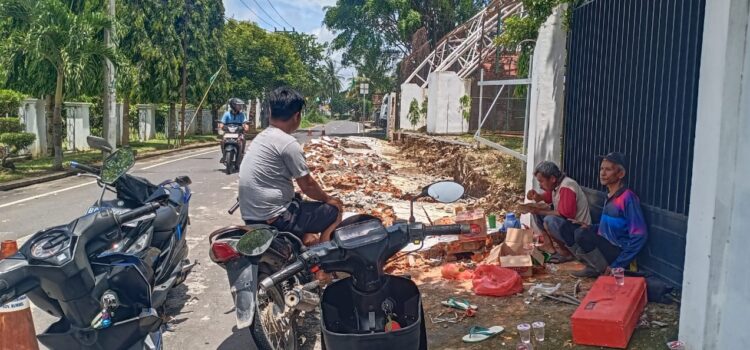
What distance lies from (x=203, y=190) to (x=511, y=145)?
6144 mm

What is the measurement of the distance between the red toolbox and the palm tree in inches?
542

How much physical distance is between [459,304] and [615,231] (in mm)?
1456

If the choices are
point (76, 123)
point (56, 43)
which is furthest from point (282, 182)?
point (76, 123)

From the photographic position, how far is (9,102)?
16.0m

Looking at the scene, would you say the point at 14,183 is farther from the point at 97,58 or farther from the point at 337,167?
the point at 337,167

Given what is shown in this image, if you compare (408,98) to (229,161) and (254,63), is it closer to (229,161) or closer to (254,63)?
(254,63)

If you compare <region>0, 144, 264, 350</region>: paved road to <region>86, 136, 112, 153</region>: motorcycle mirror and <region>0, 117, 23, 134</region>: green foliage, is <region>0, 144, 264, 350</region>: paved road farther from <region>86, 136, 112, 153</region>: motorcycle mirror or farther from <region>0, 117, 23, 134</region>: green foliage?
<region>0, 117, 23, 134</region>: green foliage

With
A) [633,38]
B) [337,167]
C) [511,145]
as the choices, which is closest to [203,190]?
[337,167]

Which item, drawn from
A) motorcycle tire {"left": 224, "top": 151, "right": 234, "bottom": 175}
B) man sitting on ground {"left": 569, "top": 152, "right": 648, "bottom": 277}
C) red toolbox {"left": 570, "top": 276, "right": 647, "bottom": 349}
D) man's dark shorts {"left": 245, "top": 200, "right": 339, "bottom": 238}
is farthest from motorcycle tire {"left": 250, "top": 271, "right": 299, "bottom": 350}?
motorcycle tire {"left": 224, "top": 151, "right": 234, "bottom": 175}

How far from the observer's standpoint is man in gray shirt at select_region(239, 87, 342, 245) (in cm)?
409

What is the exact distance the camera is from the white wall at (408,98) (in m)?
26.7

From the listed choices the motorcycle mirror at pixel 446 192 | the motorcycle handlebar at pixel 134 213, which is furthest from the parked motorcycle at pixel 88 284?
the motorcycle mirror at pixel 446 192

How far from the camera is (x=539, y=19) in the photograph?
7914 mm

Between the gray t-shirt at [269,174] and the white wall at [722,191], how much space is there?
2.45 meters
